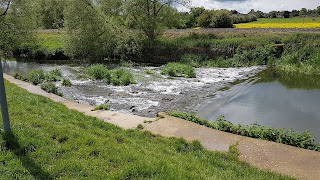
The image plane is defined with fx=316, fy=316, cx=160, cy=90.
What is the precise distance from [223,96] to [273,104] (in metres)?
2.65

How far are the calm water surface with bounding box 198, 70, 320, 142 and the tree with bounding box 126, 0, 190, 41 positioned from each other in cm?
1653

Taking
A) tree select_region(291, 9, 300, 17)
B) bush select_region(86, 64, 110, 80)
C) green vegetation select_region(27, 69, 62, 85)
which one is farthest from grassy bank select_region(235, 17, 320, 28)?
green vegetation select_region(27, 69, 62, 85)

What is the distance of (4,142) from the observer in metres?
6.21

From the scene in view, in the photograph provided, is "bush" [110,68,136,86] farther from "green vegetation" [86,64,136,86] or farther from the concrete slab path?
the concrete slab path

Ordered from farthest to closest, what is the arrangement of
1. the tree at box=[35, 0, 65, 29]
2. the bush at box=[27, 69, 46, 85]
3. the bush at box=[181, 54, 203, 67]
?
the tree at box=[35, 0, 65, 29], the bush at box=[181, 54, 203, 67], the bush at box=[27, 69, 46, 85]

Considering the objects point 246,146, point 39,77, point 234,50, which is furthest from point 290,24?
point 246,146

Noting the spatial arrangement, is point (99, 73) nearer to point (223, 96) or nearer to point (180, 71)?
point (180, 71)

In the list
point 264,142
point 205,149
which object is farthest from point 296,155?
point 205,149

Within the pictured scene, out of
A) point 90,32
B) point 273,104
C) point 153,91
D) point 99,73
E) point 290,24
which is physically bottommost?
point 273,104

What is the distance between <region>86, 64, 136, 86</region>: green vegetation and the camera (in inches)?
782

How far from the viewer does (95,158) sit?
19.7 feet

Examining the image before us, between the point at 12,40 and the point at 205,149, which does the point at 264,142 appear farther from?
the point at 12,40

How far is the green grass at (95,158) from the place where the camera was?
5.43m

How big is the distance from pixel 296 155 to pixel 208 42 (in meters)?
25.1
